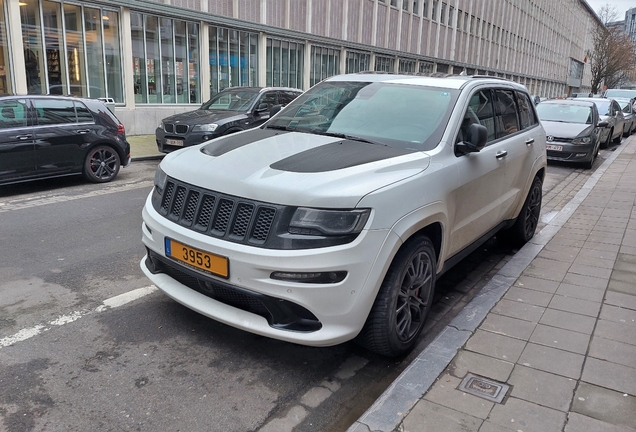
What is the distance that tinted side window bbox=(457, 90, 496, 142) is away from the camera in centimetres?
433

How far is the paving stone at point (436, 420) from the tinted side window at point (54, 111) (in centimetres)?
805

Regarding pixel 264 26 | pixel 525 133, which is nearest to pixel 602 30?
pixel 264 26

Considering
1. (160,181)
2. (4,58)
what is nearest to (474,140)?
(160,181)

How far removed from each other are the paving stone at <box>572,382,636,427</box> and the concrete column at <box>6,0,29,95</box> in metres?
15.6

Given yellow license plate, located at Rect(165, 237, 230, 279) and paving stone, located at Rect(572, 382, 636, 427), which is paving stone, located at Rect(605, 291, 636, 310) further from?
yellow license plate, located at Rect(165, 237, 230, 279)

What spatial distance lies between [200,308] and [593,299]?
335cm

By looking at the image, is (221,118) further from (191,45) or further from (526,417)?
(526,417)

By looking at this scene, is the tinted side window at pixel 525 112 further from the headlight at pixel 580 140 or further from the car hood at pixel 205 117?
the headlight at pixel 580 140

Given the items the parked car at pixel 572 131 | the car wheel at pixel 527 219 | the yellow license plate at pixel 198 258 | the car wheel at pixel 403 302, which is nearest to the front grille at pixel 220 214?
the yellow license plate at pixel 198 258

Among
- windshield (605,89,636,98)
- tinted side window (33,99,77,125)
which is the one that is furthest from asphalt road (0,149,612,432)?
windshield (605,89,636,98)

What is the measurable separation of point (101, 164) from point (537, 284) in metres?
7.61

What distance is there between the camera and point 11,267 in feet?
16.7

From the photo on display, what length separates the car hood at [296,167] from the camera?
3.11 meters

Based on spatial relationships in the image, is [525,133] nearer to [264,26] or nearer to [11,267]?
[11,267]
